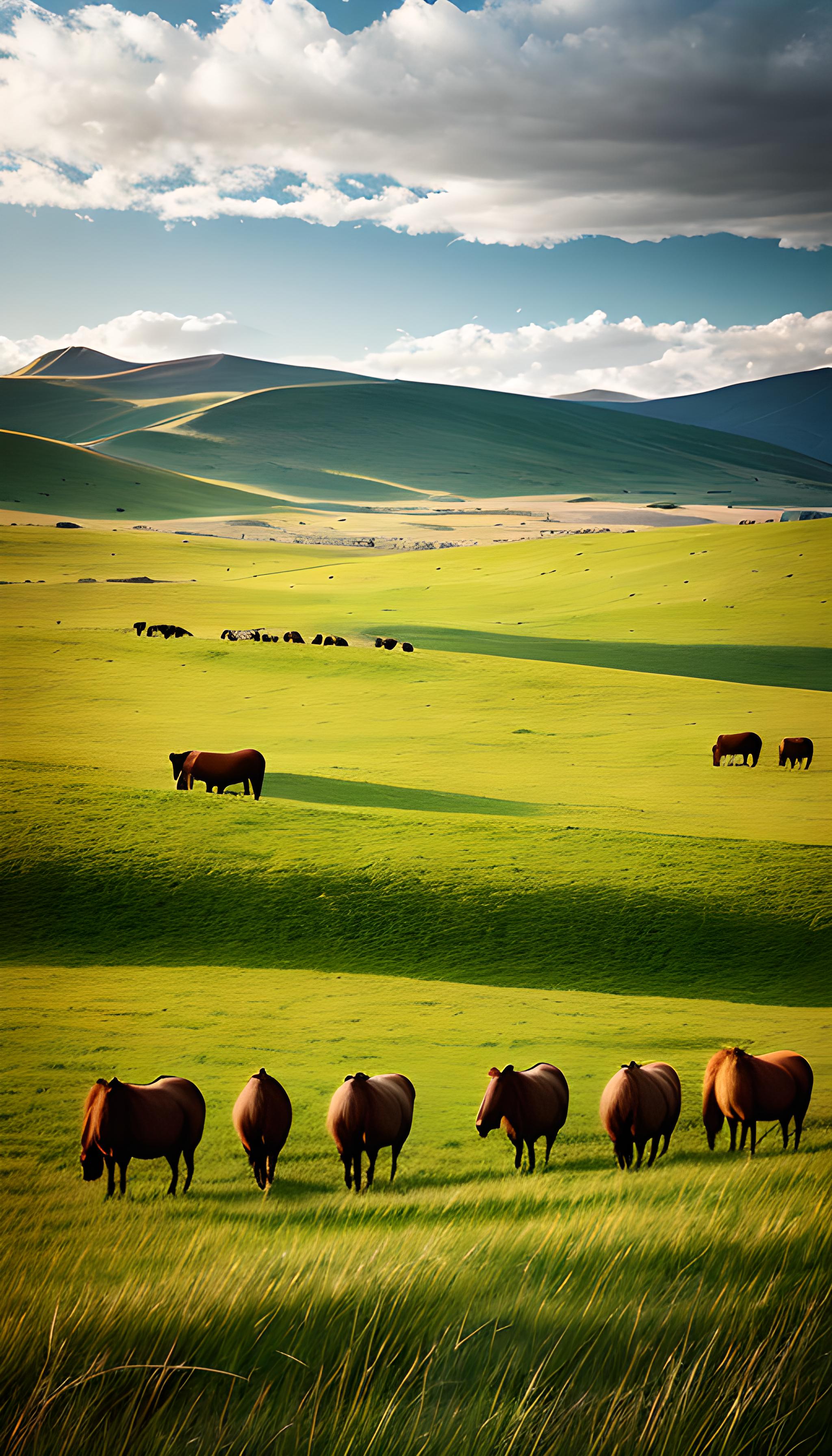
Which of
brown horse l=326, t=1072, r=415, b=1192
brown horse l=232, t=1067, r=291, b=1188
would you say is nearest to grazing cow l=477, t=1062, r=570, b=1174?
brown horse l=326, t=1072, r=415, b=1192

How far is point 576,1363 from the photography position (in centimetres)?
274

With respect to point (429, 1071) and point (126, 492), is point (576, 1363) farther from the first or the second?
point (126, 492)

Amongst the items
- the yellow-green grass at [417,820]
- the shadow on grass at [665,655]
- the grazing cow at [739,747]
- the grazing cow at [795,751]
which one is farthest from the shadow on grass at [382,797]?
the shadow on grass at [665,655]

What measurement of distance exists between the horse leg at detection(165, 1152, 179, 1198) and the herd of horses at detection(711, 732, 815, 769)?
24333mm

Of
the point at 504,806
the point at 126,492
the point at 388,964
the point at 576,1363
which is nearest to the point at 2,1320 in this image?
the point at 576,1363

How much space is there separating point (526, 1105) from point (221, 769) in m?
16.6

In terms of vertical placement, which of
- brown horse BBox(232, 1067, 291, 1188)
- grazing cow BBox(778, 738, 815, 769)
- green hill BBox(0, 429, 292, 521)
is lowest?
brown horse BBox(232, 1067, 291, 1188)

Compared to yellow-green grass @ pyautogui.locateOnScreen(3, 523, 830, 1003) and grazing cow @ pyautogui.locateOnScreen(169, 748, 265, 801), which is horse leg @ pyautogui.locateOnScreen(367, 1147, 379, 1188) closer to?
yellow-green grass @ pyautogui.locateOnScreen(3, 523, 830, 1003)

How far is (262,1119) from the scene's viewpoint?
8.92 metres

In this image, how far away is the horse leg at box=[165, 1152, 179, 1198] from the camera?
8.75 m

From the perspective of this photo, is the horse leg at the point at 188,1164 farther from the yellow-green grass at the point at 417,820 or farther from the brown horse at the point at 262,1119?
the yellow-green grass at the point at 417,820

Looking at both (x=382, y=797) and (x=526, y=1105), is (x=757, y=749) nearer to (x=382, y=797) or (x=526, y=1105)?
(x=382, y=797)

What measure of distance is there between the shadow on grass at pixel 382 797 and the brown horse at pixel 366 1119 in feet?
51.4

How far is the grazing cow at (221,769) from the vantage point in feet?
81.7
